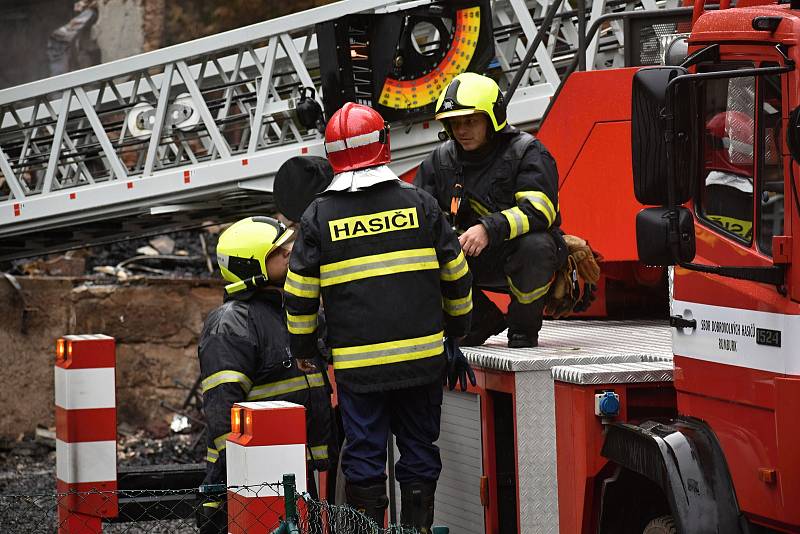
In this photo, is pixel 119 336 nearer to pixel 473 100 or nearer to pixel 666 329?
pixel 666 329

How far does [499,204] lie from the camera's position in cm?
626

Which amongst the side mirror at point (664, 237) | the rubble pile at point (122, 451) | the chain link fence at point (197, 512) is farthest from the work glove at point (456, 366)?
the rubble pile at point (122, 451)

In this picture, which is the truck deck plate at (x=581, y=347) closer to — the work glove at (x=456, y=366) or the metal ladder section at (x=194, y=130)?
the work glove at (x=456, y=366)

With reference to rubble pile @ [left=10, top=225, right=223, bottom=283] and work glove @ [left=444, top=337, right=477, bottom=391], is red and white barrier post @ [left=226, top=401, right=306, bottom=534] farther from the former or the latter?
rubble pile @ [left=10, top=225, right=223, bottom=283]

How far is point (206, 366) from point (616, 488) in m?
1.66

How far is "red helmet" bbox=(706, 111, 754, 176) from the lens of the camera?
4164 millimetres

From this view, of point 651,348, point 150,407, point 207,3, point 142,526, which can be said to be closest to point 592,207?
point 651,348

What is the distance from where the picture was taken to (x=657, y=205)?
430 centimetres

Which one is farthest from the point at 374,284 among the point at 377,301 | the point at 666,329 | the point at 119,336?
the point at 119,336

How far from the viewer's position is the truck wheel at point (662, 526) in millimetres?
4645

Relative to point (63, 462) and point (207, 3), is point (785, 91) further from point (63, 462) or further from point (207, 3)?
point (207, 3)

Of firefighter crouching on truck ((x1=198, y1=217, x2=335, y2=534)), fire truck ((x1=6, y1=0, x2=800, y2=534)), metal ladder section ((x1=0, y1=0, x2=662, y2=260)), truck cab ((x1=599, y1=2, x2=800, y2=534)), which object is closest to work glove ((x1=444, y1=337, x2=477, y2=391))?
fire truck ((x1=6, y1=0, x2=800, y2=534))

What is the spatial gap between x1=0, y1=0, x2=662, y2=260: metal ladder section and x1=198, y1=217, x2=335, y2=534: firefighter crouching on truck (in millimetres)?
4937

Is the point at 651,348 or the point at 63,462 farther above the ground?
the point at 651,348
